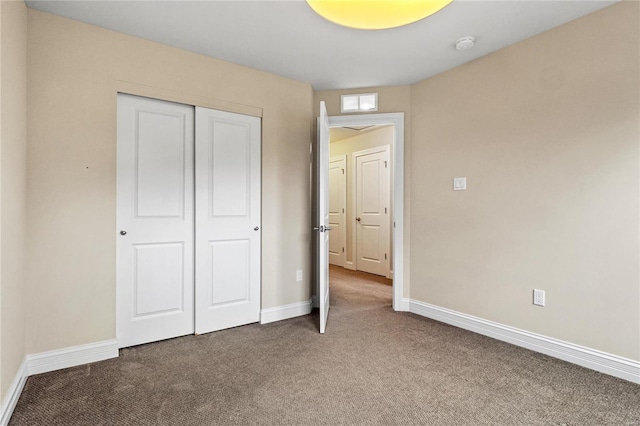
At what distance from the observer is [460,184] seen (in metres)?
3.01

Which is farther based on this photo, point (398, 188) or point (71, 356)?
point (398, 188)

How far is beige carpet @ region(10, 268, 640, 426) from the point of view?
165 centimetres

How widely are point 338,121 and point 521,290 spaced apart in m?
2.34

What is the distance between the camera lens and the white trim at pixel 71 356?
209cm

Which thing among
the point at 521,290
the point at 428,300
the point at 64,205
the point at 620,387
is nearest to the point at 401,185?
the point at 428,300

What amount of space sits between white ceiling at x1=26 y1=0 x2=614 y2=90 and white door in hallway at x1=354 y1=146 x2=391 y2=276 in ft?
7.99

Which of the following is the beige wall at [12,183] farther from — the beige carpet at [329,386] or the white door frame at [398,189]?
the white door frame at [398,189]

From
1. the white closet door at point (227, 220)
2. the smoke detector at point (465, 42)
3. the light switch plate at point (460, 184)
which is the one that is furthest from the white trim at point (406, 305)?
the smoke detector at point (465, 42)

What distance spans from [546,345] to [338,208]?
430 centimetres

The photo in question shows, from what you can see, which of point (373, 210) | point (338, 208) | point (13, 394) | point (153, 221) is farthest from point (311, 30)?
point (338, 208)

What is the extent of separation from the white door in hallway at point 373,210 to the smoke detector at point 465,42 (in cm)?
273

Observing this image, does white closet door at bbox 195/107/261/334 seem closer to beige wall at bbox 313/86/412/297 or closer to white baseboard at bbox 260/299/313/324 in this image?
white baseboard at bbox 260/299/313/324

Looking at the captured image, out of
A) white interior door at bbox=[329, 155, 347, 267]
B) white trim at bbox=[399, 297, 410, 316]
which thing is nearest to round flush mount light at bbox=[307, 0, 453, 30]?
white trim at bbox=[399, 297, 410, 316]

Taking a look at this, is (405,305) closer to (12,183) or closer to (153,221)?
(153,221)
